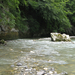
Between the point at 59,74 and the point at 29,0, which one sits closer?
the point at 59,74

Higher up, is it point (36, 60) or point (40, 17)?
point (40, 17)

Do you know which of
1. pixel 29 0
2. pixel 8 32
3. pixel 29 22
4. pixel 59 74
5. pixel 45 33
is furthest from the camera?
pixel 45 33

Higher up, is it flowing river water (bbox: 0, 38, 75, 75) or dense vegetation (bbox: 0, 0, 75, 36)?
dense vegetation (bbox: 0, 0, 75, 36)

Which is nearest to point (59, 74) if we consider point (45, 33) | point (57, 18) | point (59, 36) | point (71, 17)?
point (59, 36)

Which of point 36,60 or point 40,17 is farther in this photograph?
point 40,17

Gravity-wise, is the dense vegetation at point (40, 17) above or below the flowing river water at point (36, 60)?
above

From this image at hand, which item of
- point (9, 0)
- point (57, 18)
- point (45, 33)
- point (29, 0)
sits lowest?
point (45, 33)

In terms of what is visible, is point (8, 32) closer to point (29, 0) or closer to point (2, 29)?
point (2, 29)

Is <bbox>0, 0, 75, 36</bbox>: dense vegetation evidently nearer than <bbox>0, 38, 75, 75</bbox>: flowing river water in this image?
No

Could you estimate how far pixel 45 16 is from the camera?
1638 centimetres

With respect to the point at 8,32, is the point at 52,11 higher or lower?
higher

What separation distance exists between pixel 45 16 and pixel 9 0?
943cm

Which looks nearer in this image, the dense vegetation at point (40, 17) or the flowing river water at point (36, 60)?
the flowing river water at point (36, 60)

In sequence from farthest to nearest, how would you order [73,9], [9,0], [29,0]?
1. [73,9]
2. [29,0]
3. [9,0]
